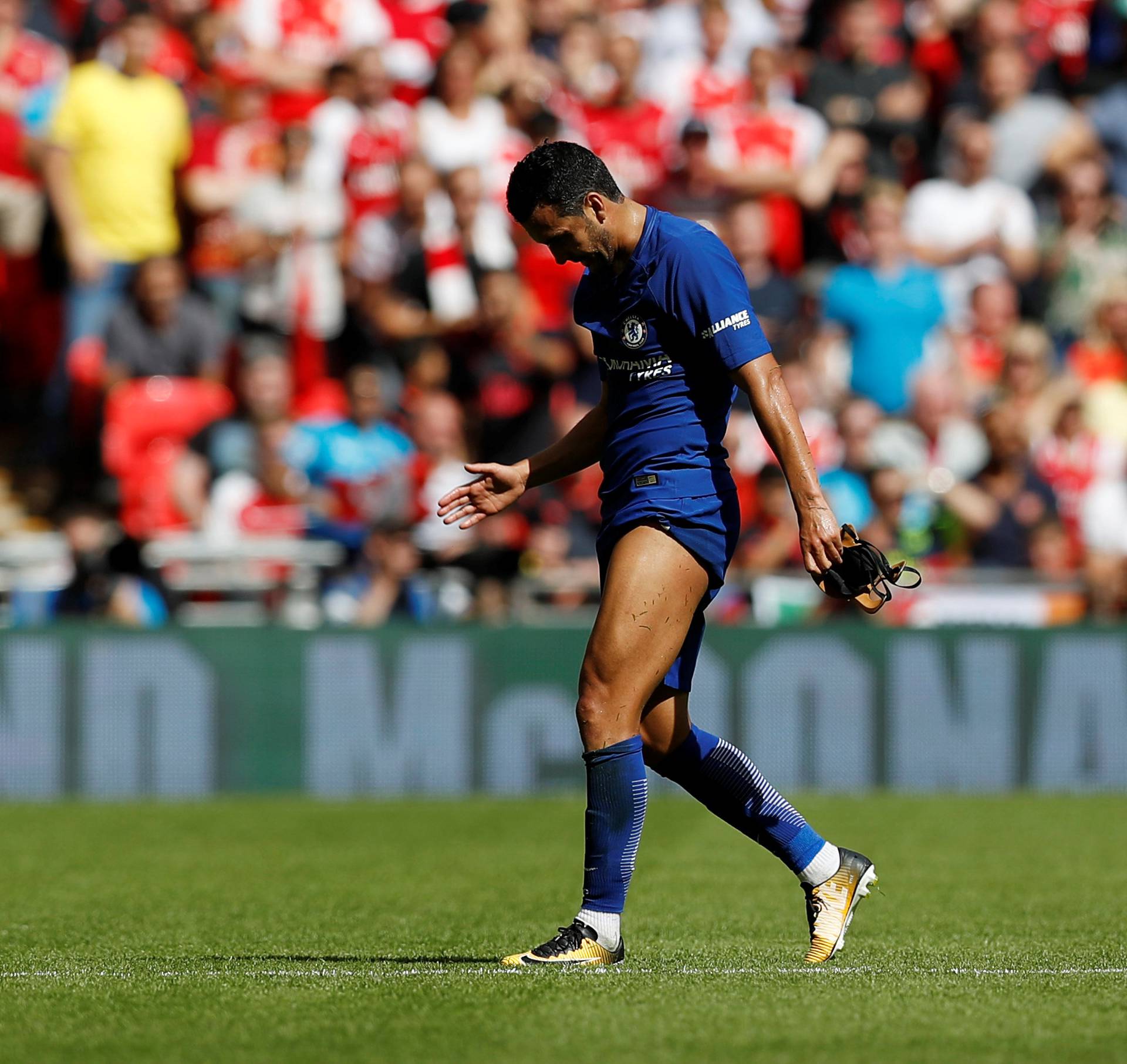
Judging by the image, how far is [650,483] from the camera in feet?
18.8

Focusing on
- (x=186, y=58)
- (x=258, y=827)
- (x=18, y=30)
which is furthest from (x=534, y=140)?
(x=258, y=827)

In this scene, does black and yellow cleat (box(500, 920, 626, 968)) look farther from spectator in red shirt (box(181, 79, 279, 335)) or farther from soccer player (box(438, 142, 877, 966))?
spectator in red shirt (box(181, 79, 279, 335))

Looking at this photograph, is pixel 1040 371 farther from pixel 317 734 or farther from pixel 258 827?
pixel 258 827

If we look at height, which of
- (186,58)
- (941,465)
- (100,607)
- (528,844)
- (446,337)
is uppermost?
(186,58)

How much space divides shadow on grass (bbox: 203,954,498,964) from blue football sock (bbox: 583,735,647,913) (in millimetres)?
434

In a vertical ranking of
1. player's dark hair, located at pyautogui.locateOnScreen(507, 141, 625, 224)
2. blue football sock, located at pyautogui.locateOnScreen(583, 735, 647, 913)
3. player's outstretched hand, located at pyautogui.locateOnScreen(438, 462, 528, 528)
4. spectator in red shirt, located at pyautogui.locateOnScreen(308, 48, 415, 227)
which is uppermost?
spectator in red shirt, located at pyautogui.locateOnScreen(308, 48, 415, 227)

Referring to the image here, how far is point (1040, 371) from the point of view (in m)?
13.9

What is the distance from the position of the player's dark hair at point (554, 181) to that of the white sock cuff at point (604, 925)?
2.03 metres

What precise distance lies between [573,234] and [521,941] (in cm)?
236

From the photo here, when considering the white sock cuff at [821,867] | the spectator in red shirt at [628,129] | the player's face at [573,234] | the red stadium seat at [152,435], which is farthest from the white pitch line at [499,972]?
the spectator in red shirt at [628,129]

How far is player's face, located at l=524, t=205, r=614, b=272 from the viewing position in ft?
18.5

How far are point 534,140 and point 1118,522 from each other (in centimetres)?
505

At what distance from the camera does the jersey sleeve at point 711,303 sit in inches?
220

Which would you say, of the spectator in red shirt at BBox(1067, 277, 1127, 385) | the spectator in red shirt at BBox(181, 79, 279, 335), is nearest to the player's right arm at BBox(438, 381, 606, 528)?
the spectator in red shirt at BBox(181, 79, 279, 335)
